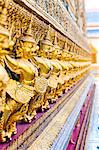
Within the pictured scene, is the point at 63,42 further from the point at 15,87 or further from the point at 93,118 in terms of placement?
the point at 15,87

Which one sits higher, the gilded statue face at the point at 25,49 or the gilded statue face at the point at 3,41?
the gilded statue face at the point at 3,41

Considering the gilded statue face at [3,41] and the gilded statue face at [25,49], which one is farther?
the gilded statue face at [25,49]

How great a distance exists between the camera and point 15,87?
5.18 ft

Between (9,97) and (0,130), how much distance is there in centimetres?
15

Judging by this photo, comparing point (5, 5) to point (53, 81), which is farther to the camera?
point (53, 81)

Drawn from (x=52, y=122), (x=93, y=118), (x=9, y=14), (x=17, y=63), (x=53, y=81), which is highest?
(x=9, y=14)

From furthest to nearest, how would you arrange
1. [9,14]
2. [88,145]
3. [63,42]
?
[63,42], [88,145], [9,14]

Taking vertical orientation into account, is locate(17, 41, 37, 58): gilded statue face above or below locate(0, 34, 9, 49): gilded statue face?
below

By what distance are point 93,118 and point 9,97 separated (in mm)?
4436

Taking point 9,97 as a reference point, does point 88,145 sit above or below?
below

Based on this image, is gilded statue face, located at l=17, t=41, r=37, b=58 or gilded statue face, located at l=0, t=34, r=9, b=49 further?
gilded statue face, located at l=17, t=41, r=37, b=58

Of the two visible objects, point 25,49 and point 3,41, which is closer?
point 3,41

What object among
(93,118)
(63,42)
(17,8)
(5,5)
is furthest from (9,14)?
(93,118)

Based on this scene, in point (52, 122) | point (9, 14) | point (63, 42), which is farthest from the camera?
point (63, 42)
